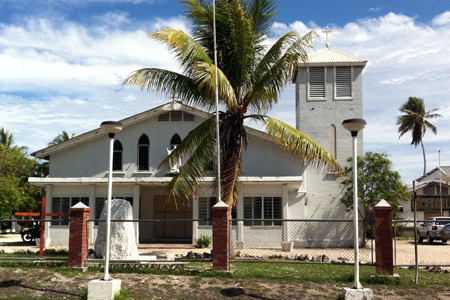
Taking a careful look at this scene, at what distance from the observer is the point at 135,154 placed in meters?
21.5

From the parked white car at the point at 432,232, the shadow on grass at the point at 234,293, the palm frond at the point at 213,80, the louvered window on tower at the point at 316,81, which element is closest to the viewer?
the shadow on grass at the point at 234,293

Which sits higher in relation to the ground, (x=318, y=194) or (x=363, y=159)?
(x=363, y=159)

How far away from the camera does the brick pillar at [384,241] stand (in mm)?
10055

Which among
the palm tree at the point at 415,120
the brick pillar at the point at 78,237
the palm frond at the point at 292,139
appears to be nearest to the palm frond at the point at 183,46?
the palm frond at the point at 292,139

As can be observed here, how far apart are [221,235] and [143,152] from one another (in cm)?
1189

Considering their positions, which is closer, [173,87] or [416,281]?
[416,281]

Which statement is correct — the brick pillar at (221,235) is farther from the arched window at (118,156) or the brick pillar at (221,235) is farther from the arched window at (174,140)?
the arched window at (118,156)

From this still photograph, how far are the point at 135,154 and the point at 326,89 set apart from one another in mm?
9738

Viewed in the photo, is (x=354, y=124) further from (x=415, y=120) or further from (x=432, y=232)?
(x=415, y=120)

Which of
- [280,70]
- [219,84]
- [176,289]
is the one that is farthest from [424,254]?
[176,289]

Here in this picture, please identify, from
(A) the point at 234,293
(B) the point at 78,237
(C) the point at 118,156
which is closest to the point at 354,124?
(A) the point at 234,293

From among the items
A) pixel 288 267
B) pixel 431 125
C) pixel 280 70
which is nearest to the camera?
pixel 288 267

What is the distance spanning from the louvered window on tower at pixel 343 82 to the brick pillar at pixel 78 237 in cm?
1442

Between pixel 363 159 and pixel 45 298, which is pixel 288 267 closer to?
pixel 45 298
